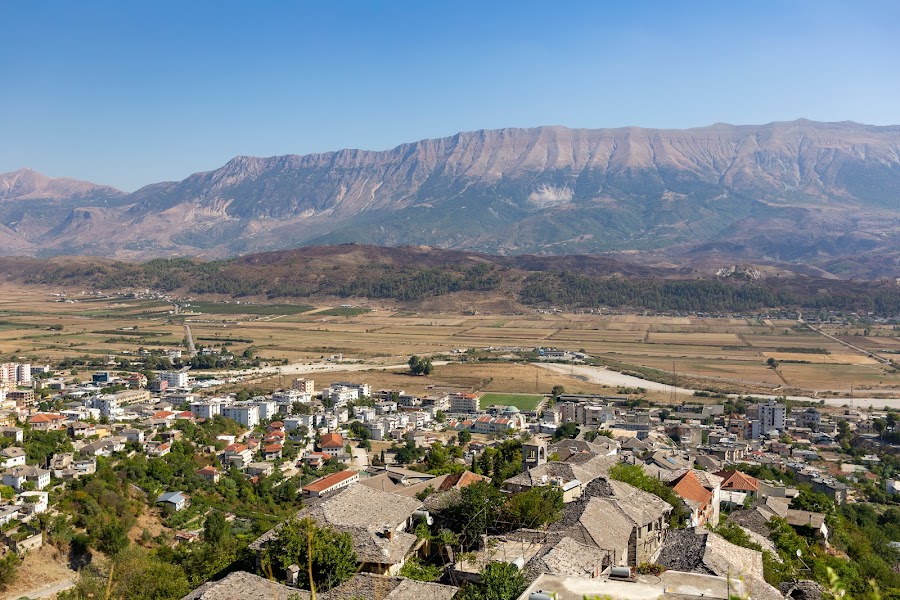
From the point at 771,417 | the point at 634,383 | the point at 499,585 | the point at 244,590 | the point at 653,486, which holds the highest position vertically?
the point at 499,585

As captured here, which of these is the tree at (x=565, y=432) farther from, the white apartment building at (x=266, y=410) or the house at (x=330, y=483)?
the white apartment building at (x=266, y=410)

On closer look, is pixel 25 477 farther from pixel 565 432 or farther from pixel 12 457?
pixel 565 432

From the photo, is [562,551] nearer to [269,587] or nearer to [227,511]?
[269,587]

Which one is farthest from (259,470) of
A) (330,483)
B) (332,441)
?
(332,441)

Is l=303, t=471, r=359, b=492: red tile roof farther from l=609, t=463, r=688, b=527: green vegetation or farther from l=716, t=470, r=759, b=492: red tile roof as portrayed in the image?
l=716, t=470, r=759, b=492: red tile roof

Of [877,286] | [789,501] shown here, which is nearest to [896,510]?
[789,501]
